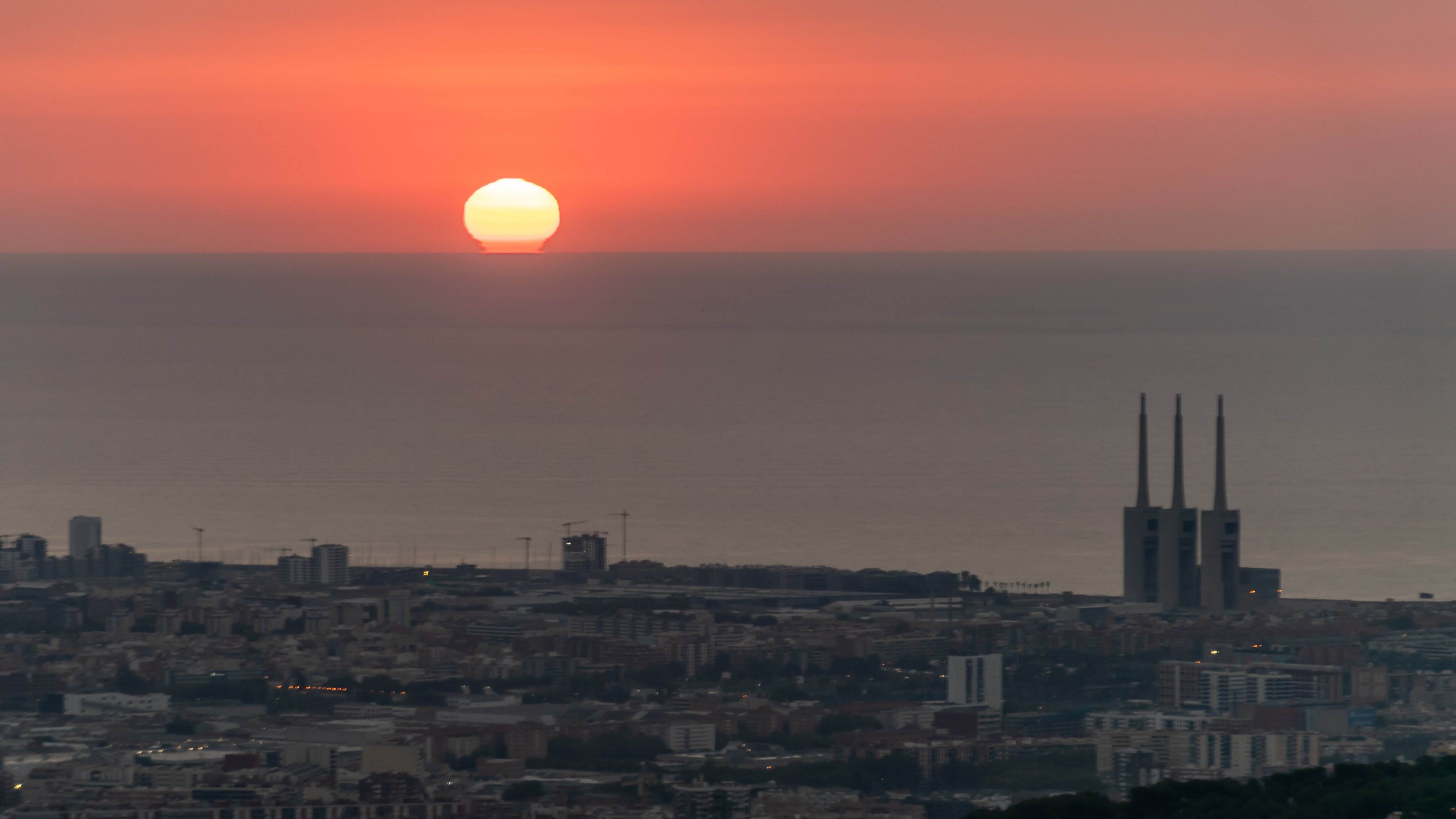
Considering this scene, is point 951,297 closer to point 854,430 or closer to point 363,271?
point 363,271

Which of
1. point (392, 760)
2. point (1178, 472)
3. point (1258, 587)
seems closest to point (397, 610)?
point (392, 760)

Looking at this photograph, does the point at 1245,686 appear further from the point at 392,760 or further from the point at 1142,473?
the point at 1142,473

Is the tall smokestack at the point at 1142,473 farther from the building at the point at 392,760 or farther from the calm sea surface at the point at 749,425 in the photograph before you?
the building at the point at 392,760

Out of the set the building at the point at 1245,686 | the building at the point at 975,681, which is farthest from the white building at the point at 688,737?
the building at the point at 1245,686

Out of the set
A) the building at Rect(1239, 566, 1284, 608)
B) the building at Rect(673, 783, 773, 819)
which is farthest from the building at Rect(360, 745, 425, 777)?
the building at Rect(1239, 566, 1284, 608)

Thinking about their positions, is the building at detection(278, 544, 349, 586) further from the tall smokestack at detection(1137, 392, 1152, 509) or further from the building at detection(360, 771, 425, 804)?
the building at detection(360, 771, 425, 804)

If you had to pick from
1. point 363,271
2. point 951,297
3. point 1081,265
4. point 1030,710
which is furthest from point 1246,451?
point 1081,265
